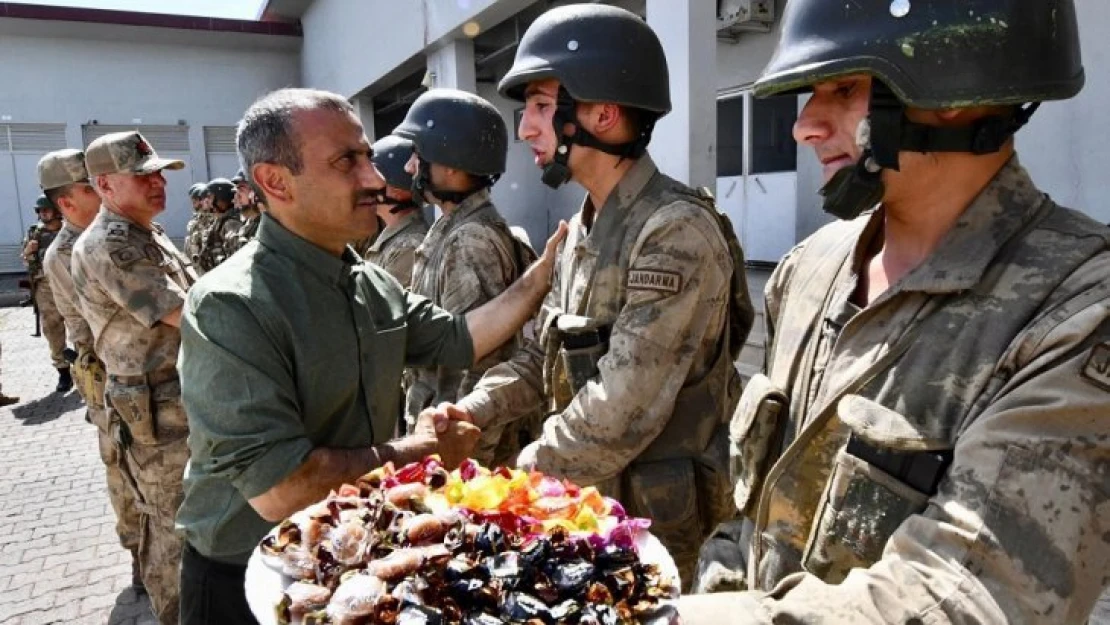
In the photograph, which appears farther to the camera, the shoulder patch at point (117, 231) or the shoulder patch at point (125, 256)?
the shoulder patch at point (117, 231)

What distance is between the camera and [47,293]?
939cm

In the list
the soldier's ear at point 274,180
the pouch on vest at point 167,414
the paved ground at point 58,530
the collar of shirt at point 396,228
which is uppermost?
the soldier's ear at point 274,180

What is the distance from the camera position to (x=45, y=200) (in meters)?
10.9

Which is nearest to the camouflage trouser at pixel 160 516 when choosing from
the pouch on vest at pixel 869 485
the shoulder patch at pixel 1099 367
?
the pouch on vest at pixel 869 485

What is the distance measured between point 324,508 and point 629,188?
5.20 feet

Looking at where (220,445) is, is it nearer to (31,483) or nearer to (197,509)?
(197,509)

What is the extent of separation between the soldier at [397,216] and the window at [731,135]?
21.0 feet

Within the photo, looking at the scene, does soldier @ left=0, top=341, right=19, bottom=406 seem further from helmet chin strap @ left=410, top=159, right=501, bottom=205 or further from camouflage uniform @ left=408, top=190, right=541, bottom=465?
helmet chin strap @ left=410, top=159, right=501, bottom=205

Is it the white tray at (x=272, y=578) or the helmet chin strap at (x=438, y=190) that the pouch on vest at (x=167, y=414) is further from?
the white tray at (x=272, y=578)

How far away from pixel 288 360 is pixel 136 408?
8.20ft

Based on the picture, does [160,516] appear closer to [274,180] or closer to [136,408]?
[136,408]

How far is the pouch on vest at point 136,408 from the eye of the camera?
13.0 feet

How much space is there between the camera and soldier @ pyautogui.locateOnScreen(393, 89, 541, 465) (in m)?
3.55

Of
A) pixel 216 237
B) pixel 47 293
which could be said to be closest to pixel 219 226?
pixel 216 237
